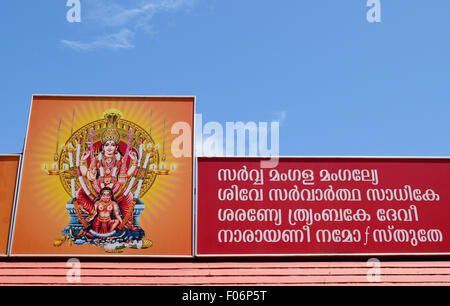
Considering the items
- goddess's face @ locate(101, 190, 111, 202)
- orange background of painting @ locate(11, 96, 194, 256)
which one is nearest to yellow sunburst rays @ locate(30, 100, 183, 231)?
orange background of painting @ locate(11, 96, 194, 256)

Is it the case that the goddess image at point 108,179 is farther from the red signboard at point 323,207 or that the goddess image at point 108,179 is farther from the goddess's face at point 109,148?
the red signboard at point 323,207

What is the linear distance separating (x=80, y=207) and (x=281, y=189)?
3576mm

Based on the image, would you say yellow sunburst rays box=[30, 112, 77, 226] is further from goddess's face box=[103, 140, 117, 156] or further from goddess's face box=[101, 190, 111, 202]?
goddess's face box=[103, 140, 117, 156]

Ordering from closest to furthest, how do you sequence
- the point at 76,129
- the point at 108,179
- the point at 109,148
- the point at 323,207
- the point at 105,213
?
the point at 105,213, the point at 323,207, the point at 108,179, the point at 109,148, the point at 76,129

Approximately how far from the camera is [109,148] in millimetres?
8070

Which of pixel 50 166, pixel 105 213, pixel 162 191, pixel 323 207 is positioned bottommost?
pixel 105 213

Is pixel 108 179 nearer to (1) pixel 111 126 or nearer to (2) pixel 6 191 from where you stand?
(1) pixel 111 126

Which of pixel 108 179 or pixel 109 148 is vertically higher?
pixel 109 148

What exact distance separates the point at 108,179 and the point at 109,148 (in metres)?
0.61

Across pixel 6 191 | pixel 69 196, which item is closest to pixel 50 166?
pixel 69 196
